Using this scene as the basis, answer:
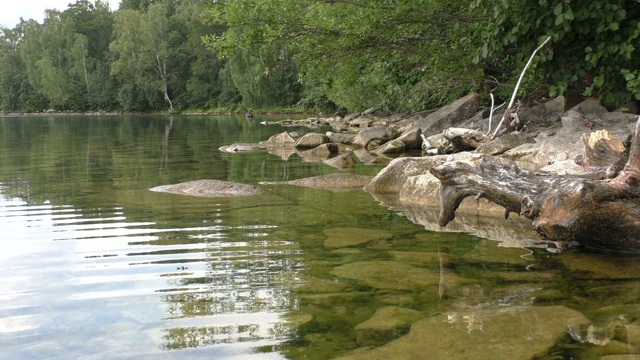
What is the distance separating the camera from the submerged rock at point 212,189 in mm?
9734

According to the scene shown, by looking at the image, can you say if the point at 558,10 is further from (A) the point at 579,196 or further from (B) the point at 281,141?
(B) the point at 281,141

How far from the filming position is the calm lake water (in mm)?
3576

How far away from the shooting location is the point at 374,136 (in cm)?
2011

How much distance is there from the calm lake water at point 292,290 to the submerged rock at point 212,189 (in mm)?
1259

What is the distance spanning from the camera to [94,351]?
3.54m

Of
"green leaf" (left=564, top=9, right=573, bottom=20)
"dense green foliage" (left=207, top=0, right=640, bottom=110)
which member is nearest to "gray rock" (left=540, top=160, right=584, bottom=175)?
"dense green foliage" (left=207, top=0, right=640, bottom=110)

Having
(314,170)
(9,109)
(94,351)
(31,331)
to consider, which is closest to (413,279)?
(94,351)

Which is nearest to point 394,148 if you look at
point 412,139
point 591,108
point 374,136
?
point 412,139

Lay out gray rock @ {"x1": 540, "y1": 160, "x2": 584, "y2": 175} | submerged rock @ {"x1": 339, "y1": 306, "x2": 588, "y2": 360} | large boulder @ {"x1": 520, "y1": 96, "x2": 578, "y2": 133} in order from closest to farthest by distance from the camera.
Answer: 1. submerged rock @ {"x1": 339, "y1": 306, "x2": 588, "y2": 360}
2. gray rock @ {"x1": 540, "y1": 160, "x2": 584, "y2": 175}
3. large boulder @ {"x1": 520, "y1": 96, "x2": 578, "y2": 133}

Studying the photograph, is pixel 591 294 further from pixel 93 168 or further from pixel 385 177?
pixel 93 168

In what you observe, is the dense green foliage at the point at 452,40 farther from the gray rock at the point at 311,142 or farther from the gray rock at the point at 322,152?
the gray rock at the point at 311,142

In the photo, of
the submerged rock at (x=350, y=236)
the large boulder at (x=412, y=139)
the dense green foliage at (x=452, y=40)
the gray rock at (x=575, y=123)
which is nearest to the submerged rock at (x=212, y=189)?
the submerged rock at (x=350, y=236)

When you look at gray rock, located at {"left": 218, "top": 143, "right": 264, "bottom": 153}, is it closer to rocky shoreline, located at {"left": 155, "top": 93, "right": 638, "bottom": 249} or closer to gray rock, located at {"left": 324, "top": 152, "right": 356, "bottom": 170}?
rocky shoreline, located at {"left": 155, "top": 93, "right": 638, "bottom": 249}

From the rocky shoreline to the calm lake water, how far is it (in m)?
0.63
